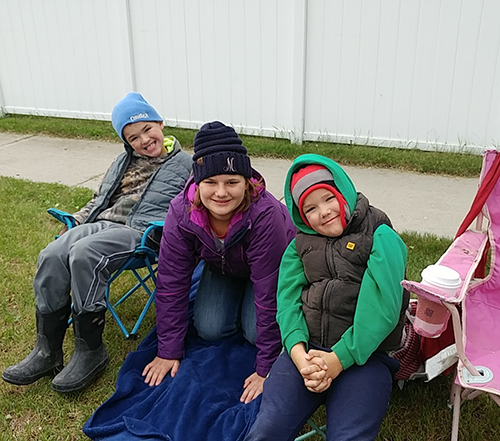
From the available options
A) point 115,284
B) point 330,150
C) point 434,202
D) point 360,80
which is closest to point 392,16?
point 360,80

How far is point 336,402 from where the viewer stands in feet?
6.64

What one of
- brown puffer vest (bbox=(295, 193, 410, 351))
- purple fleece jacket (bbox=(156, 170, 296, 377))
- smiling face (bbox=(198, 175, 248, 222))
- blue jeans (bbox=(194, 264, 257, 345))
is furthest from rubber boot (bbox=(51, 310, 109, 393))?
brown puffer vest (bbox=(295, 193, 410, 351))

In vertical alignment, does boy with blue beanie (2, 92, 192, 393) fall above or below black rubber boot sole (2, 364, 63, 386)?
above

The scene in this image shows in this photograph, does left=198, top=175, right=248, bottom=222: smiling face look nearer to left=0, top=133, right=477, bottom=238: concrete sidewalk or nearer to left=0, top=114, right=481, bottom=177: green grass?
left=0, top=133, right=477, bottom=238: concrete sidewalk

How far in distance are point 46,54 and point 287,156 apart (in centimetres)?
391

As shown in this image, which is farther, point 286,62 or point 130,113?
point 286,62

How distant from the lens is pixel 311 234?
7.43 ft

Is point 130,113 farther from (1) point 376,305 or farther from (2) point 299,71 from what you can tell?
(2) point 299,71

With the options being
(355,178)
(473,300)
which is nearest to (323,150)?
(355,178)

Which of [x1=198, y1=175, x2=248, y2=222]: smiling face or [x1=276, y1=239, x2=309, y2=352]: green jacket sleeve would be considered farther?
[x1=198, y1=175, x2=248, y2=222]: smiling face

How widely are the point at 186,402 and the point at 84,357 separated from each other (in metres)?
0.60

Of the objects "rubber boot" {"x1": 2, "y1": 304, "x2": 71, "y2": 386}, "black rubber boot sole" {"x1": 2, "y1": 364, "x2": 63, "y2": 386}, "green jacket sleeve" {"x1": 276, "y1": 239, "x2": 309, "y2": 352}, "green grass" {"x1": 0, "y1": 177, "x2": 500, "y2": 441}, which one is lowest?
"green grass" {"x1": 0, "y1": 177, "x2": 500, "y2": 441}

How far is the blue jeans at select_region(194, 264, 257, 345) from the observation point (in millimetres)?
2926

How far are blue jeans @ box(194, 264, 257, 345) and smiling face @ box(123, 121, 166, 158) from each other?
0.74 metres
